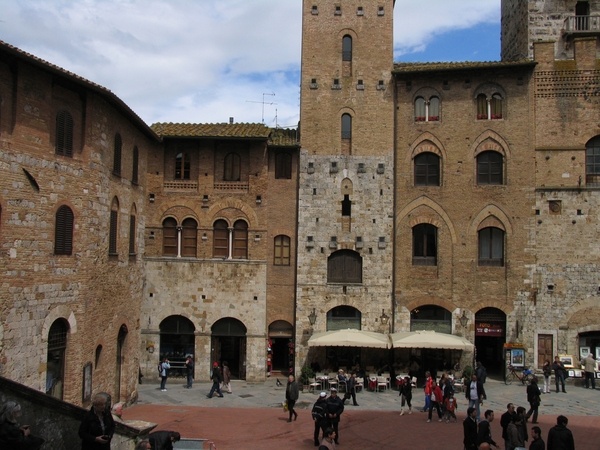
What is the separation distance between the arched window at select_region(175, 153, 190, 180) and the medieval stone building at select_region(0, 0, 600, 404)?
3.1 inches

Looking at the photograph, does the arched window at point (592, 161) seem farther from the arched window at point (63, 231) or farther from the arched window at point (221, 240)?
the arched window at point (63, 231)

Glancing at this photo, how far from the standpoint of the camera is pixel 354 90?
2727 cm

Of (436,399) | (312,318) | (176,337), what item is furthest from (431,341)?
(176,337)

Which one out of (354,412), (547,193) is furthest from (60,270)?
(547,193)

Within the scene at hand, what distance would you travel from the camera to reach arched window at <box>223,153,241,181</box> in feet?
90.9

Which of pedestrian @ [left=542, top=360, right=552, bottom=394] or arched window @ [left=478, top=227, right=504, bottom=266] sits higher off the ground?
arched window @ [left=478, top=227, right=504, bottom=266]

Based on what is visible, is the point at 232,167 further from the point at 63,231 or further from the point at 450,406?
the point at 450,406

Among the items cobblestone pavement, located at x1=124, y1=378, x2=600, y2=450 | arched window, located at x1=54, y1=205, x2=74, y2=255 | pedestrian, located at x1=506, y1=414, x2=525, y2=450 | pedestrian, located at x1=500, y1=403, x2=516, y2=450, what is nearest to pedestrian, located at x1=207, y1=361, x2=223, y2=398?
cobblestone pavement, located at x1=124, y1=378, x2=600, y2=450

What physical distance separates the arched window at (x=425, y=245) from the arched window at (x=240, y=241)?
7.95m

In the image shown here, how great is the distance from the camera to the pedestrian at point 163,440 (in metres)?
10.9

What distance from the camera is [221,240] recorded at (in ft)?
90.2

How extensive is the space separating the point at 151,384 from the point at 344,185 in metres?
12.7

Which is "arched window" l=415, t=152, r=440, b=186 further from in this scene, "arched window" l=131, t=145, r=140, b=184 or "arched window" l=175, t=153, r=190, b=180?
"arched window" l=131, t=145, r=140, b=184

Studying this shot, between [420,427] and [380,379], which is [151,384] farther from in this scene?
[420,427]
